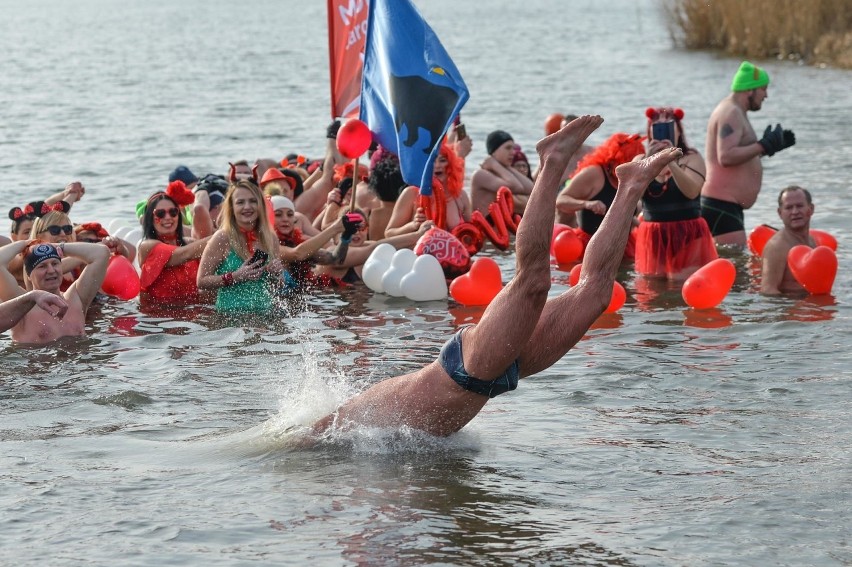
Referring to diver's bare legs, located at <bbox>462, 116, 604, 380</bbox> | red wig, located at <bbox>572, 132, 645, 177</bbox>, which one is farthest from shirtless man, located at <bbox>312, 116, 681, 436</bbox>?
red wig, located at <bbox>572, 132, 645, 177</bbox>

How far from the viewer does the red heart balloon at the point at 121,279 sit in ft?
35.4

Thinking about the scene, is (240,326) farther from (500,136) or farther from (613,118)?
(613,118)

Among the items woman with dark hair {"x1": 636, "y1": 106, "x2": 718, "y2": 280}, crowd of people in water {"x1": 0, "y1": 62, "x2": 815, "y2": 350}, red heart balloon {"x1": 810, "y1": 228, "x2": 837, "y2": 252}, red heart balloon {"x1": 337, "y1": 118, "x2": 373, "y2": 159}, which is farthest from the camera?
red heart balloon {"x1": 810, "y1": 228, "x2": 837, "y2": 252}

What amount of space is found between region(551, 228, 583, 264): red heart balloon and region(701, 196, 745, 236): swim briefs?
1.26 metres

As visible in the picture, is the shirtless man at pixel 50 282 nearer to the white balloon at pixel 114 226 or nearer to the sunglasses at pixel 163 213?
the sunglasses at pixel 163 213

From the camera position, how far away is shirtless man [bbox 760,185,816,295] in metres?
10.4

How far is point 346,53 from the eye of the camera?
1245 cm

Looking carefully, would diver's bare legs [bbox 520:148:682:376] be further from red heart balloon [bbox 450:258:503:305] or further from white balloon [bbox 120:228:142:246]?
white balloon [bbox 120:228:142:246]

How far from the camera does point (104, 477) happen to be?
6.64 metres

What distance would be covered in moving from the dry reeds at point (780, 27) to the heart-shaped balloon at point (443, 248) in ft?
73.8

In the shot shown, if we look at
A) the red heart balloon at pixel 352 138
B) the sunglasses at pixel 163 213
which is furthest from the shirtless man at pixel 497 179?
the sunglasses at pixel 163 213

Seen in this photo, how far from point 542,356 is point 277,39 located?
5671 cm

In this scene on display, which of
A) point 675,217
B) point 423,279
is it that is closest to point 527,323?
point 423,279

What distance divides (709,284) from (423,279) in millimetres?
2432
